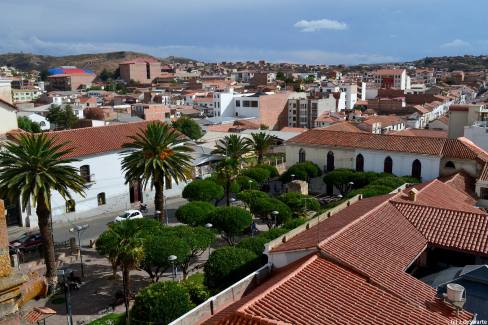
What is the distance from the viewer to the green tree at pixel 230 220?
98.8 ft

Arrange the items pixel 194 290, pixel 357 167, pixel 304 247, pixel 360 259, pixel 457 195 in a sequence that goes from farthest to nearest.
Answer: pixel 357 167, pixel 457 195, pixel 194 290, pixel 304 247, pixel 360 259

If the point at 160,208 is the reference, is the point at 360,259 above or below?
above

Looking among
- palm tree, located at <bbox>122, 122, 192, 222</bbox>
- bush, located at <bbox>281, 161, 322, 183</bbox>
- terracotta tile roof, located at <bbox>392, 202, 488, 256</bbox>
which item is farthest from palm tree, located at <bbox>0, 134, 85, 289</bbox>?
bush, located at <bbox>281, 161, 322, 183</bbox>

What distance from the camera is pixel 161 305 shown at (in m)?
18.7

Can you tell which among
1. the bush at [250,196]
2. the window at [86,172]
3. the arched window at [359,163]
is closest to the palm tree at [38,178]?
the bush at [250,196]

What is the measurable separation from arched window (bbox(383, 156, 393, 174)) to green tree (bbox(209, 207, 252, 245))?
64.3 feet

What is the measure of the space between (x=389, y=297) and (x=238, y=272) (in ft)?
28.0

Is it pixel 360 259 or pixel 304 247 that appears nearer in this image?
pixel 360 259

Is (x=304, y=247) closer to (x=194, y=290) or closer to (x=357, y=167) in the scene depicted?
(x=194, y=290)

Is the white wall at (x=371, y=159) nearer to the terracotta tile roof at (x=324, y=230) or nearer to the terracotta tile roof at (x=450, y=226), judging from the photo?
the terracotta tile roof at (x=324, y=230)

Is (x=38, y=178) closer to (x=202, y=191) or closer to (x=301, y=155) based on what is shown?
(x=202, y=191)

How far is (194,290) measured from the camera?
2142 centimetres

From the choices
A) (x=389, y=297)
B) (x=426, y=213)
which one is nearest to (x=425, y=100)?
(x=426, y=213)

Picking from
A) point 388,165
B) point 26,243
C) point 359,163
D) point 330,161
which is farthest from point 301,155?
point 26,243
